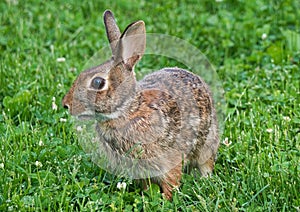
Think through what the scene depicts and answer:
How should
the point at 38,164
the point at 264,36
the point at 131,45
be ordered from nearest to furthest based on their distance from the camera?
the point at 131,45, the point at 38,164, the point at 264,36

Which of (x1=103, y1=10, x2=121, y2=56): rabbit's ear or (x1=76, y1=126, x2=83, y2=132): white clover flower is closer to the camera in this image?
(x1=103, y1=10, x2=121, y2=56): rabbit's ear

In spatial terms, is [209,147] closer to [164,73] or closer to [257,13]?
[164,73]

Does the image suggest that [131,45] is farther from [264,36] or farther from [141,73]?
[264,36]

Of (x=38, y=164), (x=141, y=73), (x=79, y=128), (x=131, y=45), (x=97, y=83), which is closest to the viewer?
(x=97, y=83)

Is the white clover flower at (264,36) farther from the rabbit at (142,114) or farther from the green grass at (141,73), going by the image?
the rabbit at (142,114)

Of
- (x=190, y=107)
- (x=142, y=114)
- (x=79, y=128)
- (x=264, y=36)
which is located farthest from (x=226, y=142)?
(x=264, y=36)

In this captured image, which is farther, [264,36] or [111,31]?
[264,36]

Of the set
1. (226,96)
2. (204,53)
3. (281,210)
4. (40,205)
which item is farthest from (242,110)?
(40,205)

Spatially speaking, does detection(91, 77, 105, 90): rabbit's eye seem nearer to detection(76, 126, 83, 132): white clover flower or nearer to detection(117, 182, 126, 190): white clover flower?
detection(117, 182, 126, 190): white clover flower

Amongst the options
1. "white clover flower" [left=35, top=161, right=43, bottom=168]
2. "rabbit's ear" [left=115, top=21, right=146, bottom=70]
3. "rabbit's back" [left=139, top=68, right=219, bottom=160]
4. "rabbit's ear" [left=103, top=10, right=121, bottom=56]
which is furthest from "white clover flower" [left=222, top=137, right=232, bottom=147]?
"white clover flower" [left=35, top=161, right=43, bottom=168]
